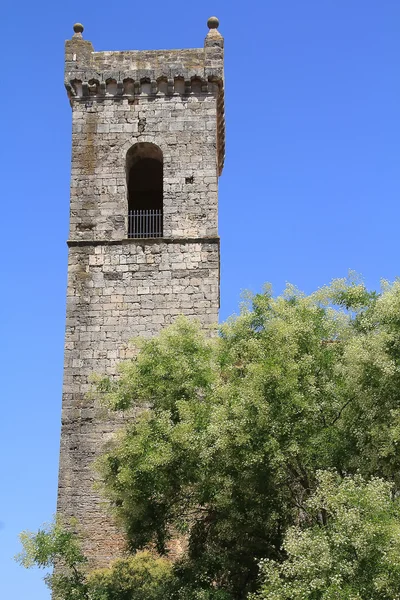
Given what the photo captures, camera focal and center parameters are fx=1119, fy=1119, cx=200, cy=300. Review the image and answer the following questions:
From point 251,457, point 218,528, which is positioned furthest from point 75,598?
point 251,457

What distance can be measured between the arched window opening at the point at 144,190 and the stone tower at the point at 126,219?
0.04 m

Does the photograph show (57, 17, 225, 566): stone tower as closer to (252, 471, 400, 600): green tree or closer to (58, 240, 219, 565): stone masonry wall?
(58, 240, 219, 565): stone masonry wall

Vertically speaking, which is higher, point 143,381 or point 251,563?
point 143,381

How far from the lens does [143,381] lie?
20141mm

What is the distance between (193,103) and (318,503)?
1205 centimetres

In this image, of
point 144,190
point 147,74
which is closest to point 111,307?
point 144,190

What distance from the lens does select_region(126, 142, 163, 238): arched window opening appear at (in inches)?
1006

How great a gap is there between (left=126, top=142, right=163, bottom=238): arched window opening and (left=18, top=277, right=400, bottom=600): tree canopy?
17.0ft

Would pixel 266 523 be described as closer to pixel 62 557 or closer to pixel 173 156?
pixel 62 557

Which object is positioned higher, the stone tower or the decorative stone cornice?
the decorative stone cornice

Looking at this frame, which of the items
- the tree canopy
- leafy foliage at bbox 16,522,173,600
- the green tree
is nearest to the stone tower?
leafy foliage at bbox 16,522,173,600

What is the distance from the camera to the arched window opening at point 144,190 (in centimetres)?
2556

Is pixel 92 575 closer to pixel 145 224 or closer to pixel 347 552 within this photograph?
pixel 347 552

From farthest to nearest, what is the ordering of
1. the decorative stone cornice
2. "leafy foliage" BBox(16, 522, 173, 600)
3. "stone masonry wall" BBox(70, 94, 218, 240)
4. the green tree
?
the decorative stone cornice < "stone masonry wall" BBox(70, 94, 218, 240) < "leafy foliage" BBox(16, 522, 173, 600) < the green tree
